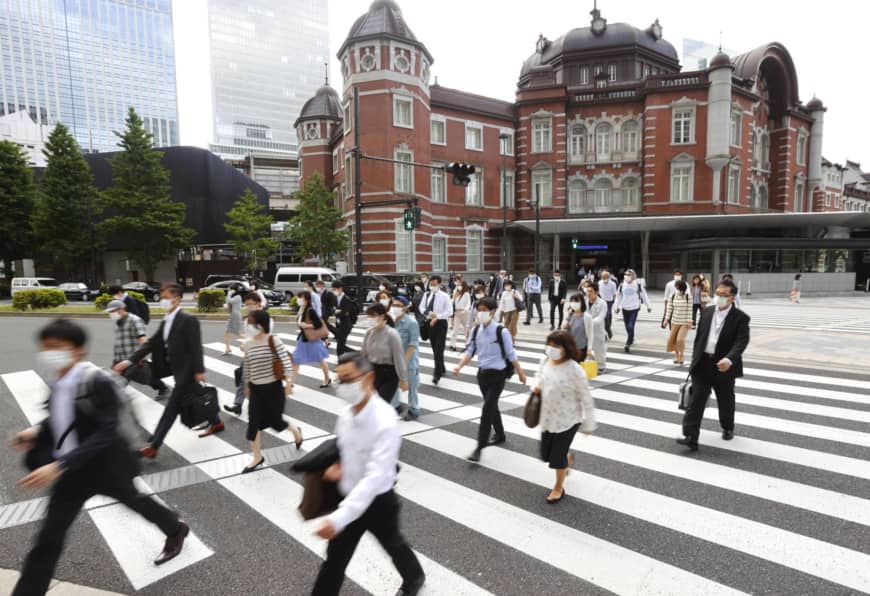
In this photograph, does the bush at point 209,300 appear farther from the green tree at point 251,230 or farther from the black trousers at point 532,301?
the green tree at point 251,230

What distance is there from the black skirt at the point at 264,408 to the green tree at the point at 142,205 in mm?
35564

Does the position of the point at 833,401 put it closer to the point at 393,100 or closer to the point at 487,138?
the point at 393,100

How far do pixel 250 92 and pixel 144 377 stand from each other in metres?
142

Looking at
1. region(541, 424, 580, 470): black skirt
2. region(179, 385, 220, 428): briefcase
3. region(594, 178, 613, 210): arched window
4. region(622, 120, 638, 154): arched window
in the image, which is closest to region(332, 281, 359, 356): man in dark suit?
region(179, 385, 220, 428): briefcase

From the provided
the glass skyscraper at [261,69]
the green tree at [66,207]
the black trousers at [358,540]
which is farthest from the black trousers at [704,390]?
the glass skyscraper at [261,69]

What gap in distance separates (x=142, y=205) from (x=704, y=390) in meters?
39.7

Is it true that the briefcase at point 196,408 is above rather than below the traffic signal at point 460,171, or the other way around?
below

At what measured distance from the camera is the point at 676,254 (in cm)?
3516

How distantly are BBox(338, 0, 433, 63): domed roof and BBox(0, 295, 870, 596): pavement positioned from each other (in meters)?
27.7

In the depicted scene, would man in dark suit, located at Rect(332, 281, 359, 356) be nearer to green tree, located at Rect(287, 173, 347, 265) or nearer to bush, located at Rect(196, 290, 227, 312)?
bush, located at Rect(196, 290, 227, 312)

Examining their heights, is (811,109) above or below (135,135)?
above

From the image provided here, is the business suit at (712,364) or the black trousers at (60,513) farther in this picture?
the business suit at (712,364)

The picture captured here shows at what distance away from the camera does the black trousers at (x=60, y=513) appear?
2701mm

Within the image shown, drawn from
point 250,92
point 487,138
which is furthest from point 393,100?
point 250,92
